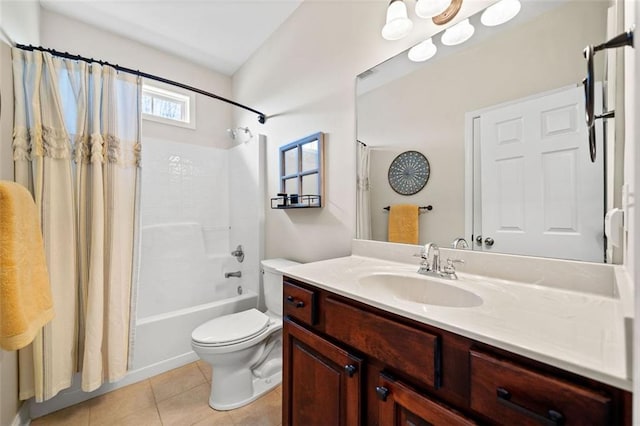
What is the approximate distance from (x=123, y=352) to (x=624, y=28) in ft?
8.50

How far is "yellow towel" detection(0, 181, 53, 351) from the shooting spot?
85 cm

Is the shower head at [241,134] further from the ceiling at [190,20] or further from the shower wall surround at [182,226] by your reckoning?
the ceiling at [190,20]

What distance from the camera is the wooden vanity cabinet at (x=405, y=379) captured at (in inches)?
18.2

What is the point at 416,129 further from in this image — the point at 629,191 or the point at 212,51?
the point at 212,51

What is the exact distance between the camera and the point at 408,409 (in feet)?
2.25

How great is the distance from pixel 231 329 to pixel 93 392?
995mm

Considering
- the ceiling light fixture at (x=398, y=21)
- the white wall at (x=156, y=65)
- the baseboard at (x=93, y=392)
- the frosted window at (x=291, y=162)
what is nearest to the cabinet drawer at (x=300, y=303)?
the frosted window at (x=291, y=162)

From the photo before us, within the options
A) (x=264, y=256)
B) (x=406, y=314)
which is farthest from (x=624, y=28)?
(x=264, y=256)

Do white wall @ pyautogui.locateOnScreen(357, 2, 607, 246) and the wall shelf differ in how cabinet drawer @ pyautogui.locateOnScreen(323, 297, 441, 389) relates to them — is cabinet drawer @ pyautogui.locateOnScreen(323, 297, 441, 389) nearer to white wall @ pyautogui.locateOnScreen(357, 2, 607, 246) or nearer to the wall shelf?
white wall @ pyautogui.locateOnScreen(357, 2, 607, 246)

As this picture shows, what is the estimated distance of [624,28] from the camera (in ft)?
2.19

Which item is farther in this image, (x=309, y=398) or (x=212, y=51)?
(x=212, y=51)

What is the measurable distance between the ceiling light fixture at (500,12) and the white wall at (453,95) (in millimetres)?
45

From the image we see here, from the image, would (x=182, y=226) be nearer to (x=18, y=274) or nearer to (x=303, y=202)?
(x=303, y=202)

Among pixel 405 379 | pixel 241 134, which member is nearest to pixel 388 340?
pixel 405 379
